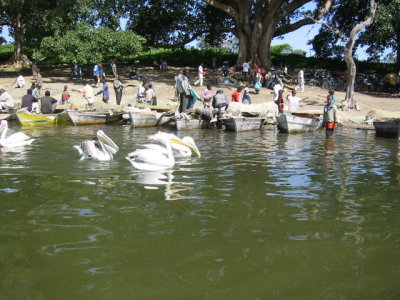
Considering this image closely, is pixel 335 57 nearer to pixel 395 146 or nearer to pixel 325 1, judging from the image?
pixel 325 1

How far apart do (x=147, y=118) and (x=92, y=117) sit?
259 centimetres

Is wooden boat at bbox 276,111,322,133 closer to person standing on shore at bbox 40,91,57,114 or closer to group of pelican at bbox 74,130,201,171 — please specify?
group of pelican at bbox 74,130,201,171

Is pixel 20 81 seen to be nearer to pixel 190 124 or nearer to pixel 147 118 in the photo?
pixel 147 118

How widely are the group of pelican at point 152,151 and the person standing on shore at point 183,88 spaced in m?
8.46

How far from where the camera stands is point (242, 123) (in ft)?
57.9

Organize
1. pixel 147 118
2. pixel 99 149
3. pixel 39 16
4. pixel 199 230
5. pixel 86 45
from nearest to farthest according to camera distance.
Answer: pixel 199 230, pixel 99 149, pixel 147 118, pixel 86 45, pixel 39 16

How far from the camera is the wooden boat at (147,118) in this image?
18609 millimetres

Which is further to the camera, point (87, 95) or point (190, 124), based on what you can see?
point (87, 95)

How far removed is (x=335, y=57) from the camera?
39656 mm

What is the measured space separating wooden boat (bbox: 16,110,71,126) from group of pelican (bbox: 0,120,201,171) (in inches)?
275

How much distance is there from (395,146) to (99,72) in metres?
20.5

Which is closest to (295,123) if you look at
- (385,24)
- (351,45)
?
(351,45)

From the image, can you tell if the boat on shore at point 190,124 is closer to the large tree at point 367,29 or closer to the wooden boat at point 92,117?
the wooden boat at point 92,117

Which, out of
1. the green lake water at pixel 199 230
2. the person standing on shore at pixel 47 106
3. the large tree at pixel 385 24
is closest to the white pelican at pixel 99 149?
the green lake water at pixel 199 230
